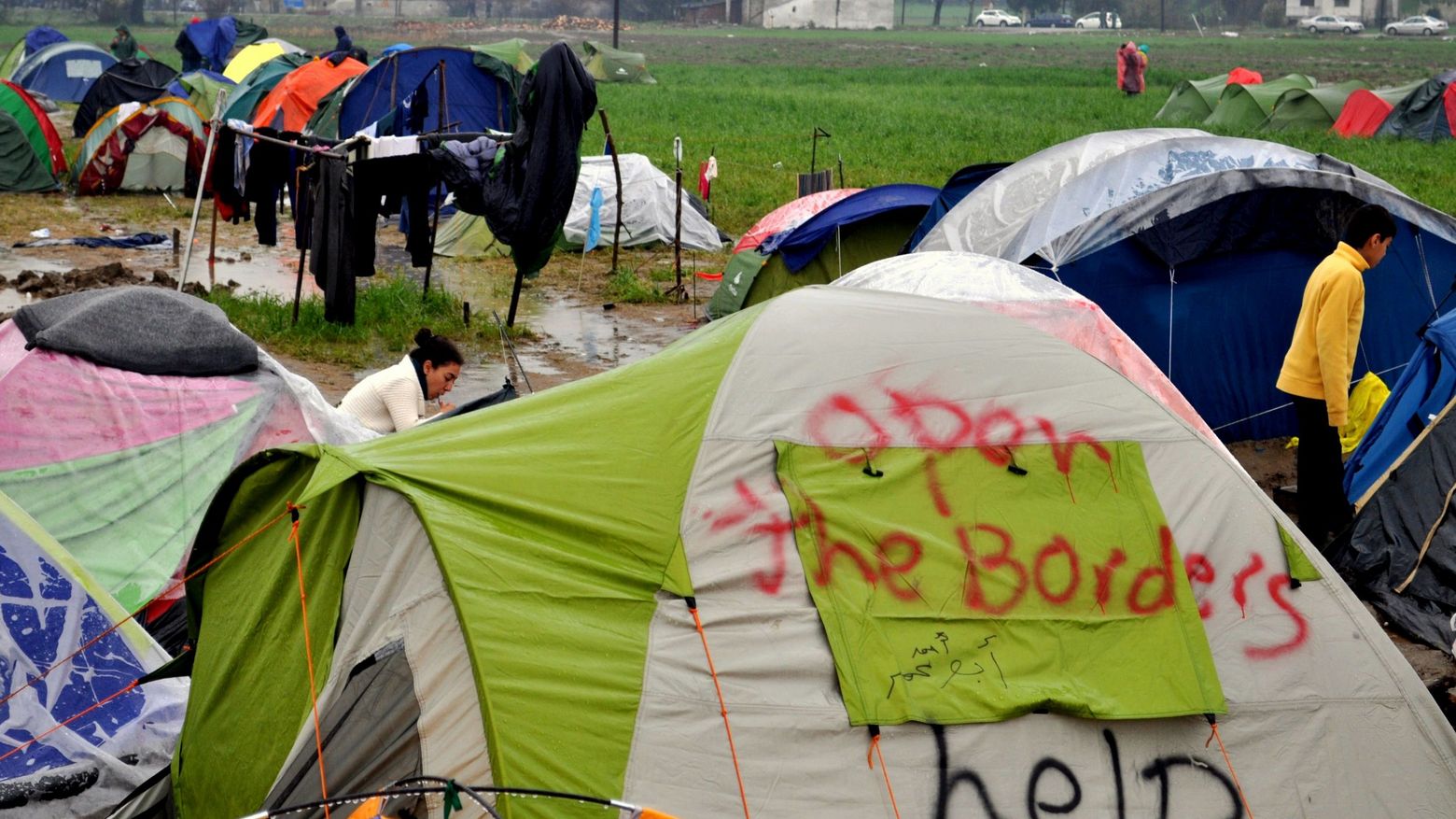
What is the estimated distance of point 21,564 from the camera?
552cm

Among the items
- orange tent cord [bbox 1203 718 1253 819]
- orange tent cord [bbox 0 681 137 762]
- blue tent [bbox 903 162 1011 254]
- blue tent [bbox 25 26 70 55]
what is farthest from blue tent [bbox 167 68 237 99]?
orange tent cord [bbox 1203 718 1253 819]

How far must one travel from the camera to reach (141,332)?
22.2 ft

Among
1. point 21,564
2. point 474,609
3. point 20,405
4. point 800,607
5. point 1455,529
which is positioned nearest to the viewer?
point 474,609

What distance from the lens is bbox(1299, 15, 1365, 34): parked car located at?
77.5m

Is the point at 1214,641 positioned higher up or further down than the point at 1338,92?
further down

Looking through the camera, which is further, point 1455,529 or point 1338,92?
point 1338,92

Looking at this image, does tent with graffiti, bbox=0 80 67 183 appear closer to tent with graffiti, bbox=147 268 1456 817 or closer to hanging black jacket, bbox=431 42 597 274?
hanging black jacket, bbox=431 42 597 274

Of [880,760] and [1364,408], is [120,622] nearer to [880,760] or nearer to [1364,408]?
[880,760]

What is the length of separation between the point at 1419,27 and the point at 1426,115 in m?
55.1

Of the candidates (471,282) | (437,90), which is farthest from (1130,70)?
(471,282)

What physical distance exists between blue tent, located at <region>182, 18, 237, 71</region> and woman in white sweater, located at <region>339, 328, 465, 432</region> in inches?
1037

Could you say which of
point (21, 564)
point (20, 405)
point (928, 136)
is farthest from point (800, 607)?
point (928, 136)

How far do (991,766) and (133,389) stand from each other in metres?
4.14

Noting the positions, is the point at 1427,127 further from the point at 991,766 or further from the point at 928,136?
the point at 991,766
